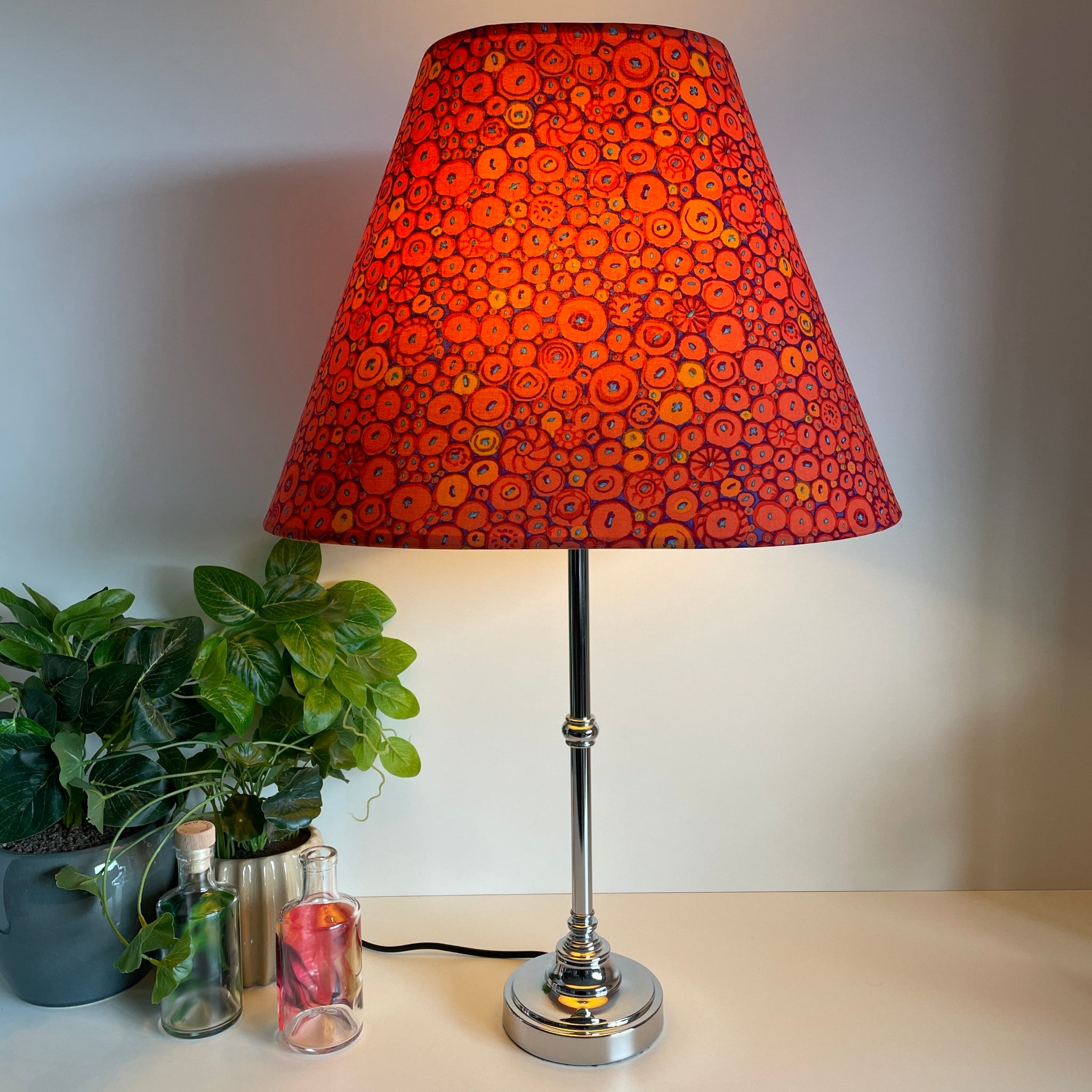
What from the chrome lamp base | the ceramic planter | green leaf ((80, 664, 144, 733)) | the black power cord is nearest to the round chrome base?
the chrome lamp base

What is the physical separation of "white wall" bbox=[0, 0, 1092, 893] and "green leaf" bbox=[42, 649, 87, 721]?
0.21 m

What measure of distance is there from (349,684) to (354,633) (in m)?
0.06

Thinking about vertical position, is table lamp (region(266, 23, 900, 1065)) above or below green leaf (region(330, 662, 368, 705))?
above

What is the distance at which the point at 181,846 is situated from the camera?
0.83 metres

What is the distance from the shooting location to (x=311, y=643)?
36.8 inches

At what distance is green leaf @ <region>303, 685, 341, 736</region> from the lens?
962mm

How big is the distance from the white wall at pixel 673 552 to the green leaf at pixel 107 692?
208mm

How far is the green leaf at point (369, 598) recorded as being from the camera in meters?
1.03

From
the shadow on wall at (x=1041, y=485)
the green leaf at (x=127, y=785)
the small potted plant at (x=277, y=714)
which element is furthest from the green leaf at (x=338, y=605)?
the shadow on wall at (x=1041, y=485)

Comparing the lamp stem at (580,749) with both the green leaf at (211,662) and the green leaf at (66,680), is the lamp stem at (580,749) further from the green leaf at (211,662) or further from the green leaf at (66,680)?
the green leaf at (66,680)

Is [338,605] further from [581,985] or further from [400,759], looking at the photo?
[581,985]

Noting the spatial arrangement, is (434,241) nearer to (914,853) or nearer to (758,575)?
(758,575)

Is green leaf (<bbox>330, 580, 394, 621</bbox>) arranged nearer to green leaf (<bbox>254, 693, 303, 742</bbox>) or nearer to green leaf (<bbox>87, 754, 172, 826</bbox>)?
green leaf (<bbox>254, 693, 303, 742</bbox>)

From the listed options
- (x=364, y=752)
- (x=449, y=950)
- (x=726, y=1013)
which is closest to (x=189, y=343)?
(x=364, y=752)
